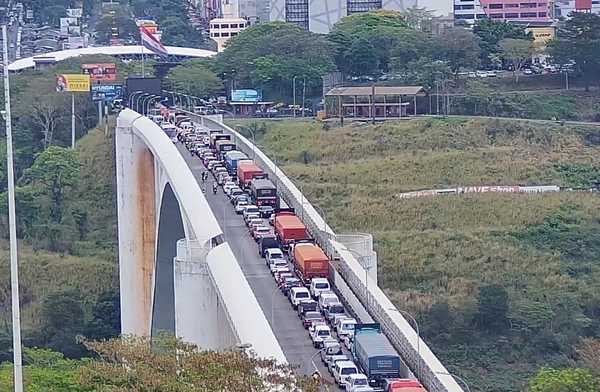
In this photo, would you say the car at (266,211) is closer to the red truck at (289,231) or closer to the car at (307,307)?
the red truck at (289,231)

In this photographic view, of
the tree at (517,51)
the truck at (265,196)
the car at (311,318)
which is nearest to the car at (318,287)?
the car at (311,318)

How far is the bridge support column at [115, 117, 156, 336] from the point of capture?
137 ft

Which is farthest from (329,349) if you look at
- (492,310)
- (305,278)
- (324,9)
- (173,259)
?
(324,9)

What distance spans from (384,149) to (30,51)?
1887 inches

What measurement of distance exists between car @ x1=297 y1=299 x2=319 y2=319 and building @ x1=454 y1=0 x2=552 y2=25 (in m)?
73.5

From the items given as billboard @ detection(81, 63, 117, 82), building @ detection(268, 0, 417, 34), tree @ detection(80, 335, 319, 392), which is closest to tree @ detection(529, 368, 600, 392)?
tree @ detection(80, 335, 319, 392)

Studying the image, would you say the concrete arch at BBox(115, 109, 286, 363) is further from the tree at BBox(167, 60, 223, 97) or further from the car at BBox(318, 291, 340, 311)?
the tree at BBox(167, 60, 223, 97)

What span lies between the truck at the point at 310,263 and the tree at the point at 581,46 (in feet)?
146

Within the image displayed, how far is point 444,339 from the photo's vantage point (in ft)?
130

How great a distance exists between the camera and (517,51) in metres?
74.1

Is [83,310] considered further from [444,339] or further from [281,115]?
[281,115]

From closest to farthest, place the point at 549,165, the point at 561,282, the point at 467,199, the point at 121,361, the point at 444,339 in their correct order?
the point at 121,361 < the point at 444,339 < the point at 561,282 < the point at 467,199 < the point at 549,165

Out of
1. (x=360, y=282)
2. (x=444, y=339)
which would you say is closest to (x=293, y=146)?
(x=444, y=339)

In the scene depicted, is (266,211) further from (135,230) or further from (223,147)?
(223,147)
